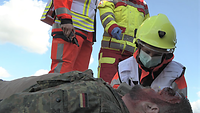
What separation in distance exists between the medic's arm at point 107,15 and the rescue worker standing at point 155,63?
93cm

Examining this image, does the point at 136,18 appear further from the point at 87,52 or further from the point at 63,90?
the point at 63,90

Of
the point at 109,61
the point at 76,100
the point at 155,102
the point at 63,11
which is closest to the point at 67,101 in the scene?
the point at 76,100

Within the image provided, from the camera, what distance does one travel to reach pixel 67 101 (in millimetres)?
1271

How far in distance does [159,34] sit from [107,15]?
4.09 feet

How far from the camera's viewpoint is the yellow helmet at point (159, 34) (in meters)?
2.64

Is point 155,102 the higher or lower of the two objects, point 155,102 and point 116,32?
the lower

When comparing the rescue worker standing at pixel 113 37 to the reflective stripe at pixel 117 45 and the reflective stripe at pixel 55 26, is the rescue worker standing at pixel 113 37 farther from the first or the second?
the reflective stripe at pixel 55 26

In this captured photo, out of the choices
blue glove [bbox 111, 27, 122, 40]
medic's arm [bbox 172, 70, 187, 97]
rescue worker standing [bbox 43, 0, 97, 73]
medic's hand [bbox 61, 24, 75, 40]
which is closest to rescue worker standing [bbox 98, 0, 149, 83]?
blue glove [bbox 111, 27, 122, 40]

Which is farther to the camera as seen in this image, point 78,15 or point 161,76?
point 78,15

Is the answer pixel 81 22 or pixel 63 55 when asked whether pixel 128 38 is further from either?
pixel 63 55

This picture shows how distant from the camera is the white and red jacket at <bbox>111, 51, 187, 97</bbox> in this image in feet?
8.32

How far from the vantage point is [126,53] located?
382 centimetres

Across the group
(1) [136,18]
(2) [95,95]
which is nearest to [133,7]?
(1) [136,18]

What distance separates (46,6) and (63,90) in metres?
2.06
